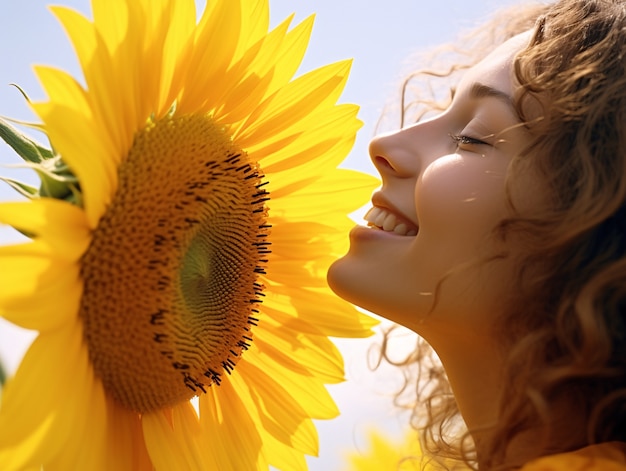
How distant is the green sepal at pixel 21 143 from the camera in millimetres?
1199

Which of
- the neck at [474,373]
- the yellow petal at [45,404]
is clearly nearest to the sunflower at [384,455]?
the neck at [474,373]

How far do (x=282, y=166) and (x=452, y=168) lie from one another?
0.34 metres

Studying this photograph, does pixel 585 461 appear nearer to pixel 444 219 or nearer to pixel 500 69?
pixel 444 219

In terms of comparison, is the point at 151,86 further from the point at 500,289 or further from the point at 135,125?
the point at 500,289

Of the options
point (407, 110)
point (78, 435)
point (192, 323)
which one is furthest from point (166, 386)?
point (407, 110)

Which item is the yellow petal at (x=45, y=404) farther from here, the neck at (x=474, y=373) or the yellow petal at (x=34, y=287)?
the neck at (x=474, y=373)

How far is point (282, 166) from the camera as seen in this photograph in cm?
164

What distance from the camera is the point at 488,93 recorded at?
1.62m

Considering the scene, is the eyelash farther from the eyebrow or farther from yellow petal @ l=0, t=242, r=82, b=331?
yellow petal @ l=0, t=242, r=82, b=331

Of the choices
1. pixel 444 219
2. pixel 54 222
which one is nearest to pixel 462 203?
pixel 444 219

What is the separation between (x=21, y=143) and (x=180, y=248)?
0.29 metres

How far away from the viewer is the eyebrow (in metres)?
1.60

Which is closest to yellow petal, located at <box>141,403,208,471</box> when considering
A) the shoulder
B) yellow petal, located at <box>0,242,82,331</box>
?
yellow petal, located at <box>0,242,82,331</box>

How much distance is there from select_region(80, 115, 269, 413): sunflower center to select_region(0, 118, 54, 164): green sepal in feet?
0.42
